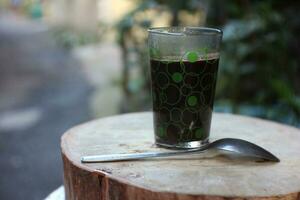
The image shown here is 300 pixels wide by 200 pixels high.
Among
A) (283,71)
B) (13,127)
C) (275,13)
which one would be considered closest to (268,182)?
(283,71)

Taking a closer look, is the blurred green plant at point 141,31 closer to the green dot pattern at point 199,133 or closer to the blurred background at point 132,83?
the blurred background at point 132,83

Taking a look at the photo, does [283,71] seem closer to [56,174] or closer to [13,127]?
[56,174]

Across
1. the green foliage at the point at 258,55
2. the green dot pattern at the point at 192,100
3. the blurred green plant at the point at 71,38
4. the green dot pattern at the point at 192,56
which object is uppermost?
the green dot pattern at the point at 192,56

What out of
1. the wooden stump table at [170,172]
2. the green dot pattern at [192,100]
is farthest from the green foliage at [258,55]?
the green dot pattern at [192,100]

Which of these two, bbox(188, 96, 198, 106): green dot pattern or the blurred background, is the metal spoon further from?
the blurred background

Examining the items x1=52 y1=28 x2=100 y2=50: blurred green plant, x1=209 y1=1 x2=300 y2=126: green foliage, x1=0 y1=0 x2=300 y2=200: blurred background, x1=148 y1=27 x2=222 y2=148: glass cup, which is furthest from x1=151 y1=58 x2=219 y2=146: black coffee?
x1=52 y1=28 x2=100 y2=50: blurred green plant

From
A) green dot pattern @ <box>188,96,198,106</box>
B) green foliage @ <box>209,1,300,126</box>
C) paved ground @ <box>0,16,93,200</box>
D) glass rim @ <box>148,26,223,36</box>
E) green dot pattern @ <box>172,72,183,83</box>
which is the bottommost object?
paved ground @ <box>0,16,93,200</box>

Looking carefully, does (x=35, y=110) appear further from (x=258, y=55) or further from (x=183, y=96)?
(x=183, y=96)
